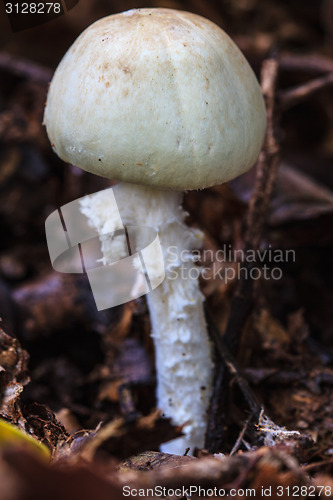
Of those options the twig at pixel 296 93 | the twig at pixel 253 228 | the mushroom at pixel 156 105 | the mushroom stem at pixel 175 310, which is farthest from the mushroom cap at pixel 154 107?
the twig at pixel 296 93

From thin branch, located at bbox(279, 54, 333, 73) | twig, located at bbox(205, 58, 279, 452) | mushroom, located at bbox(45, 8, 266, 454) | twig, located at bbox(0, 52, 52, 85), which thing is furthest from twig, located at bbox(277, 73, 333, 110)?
twig, located at bbox(0, 52, 52, 85)

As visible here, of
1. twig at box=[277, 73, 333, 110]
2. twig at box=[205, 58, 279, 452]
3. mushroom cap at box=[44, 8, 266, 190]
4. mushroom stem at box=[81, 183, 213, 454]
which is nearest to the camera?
mushroom cap at box=[44, 8, 266, 190]

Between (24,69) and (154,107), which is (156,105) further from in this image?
(24,69)

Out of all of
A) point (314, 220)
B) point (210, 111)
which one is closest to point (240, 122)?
point (210, 111)

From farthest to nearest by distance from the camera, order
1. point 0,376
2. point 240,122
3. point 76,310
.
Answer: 1. point 76,310
2. point 0,376
3. point 240,122

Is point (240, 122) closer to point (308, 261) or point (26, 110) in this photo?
point (308, 261)

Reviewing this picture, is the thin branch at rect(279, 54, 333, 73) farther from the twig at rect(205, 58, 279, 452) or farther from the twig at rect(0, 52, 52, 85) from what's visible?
the twig at rect(0, 52, 52, 85)
